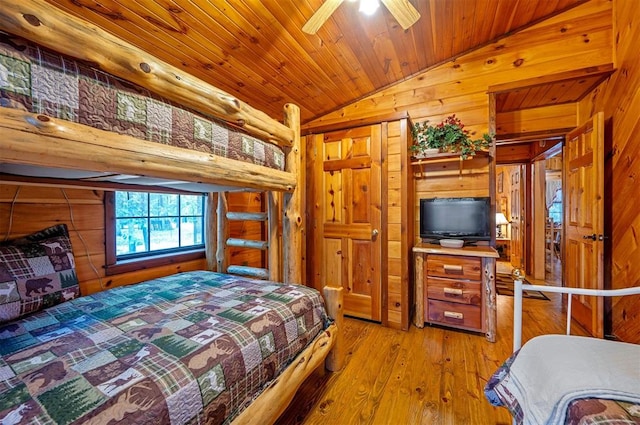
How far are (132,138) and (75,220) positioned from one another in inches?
52.1

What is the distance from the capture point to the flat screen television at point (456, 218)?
249cm

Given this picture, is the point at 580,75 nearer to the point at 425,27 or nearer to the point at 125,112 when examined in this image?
the point at 425,27

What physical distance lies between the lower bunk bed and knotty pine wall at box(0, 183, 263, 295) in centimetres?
33

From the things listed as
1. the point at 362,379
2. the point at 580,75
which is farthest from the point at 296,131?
the point at 580,75

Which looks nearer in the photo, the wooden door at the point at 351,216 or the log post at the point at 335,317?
the log post at the point at 335,317

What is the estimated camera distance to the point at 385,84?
3105mm

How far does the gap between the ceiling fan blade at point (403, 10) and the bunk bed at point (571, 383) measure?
1834 millimetres

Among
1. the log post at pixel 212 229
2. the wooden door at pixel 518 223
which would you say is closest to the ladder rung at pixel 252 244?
the log post at pixel 212 229

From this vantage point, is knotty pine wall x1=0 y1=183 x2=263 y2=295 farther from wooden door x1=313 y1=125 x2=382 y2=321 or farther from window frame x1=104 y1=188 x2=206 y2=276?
wooden door x1=313 y1=125 x2=382 y2=321

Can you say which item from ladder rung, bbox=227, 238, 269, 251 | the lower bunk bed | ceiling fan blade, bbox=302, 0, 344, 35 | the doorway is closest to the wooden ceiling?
ceiling fan blade, bbox=302, 0, 344, 35

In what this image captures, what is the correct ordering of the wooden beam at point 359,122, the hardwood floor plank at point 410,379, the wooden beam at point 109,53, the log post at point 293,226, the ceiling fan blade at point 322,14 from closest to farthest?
the wooden beam at point 109,53
the hardwood floor plank at point 410,379
the ceiling fan blade at point 322,14
the log post at point 293,226
the wooden beam at point 359,122

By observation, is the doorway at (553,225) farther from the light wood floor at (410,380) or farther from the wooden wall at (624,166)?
the light wood floor at (410,380)

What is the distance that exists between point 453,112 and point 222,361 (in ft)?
10.0

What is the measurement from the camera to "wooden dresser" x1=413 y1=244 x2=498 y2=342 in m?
2.28
